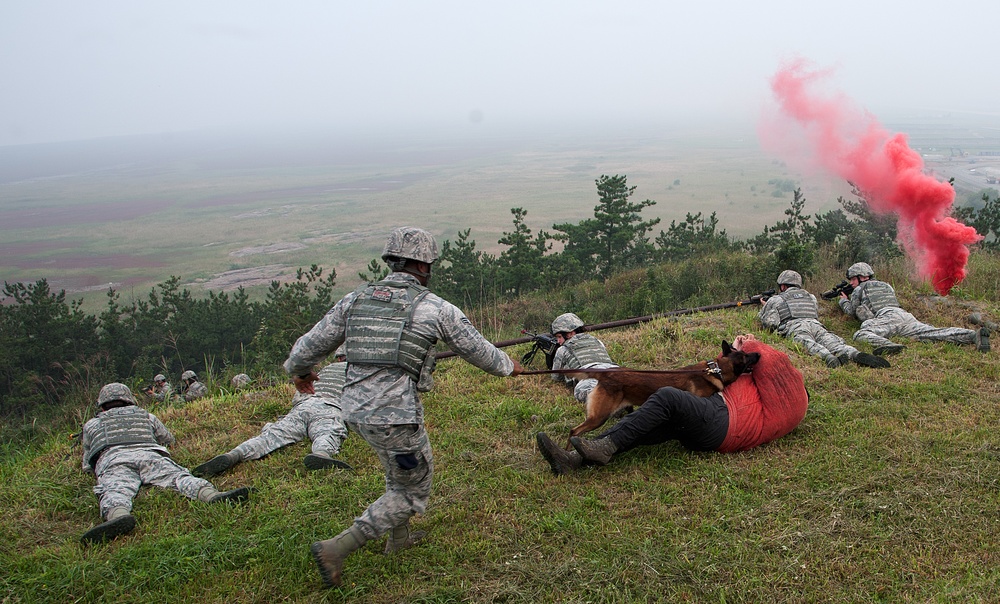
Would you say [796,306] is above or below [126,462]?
above

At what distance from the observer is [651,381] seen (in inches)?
194

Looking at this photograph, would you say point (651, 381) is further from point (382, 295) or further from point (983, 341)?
point (983, 341)

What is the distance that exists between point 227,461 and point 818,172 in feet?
47.4

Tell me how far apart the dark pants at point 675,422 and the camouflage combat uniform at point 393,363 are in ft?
4.46

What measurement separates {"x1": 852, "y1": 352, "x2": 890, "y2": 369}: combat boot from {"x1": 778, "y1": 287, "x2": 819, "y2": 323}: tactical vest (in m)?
1.48

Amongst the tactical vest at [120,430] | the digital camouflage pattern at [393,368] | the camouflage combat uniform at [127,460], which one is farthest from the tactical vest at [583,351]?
the tactical vest at [120,430]

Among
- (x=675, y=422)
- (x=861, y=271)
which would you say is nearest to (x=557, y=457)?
(x=675, y=422)

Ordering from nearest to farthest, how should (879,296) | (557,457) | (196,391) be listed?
(557,457) → (879,296) → (196,391)

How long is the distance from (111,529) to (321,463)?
59.8 inches

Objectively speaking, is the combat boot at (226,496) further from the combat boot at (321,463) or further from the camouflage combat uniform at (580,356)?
the camouflage combat uniform at (580,356)

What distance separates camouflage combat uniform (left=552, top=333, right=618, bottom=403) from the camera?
667 centimetres

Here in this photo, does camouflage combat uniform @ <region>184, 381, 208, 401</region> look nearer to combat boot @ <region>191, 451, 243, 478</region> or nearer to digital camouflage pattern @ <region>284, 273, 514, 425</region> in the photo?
combat boot @ <region>191, 451, 243, 478</region>

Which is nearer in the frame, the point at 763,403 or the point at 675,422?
the point at 675,422

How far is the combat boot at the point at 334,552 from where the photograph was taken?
348cm
